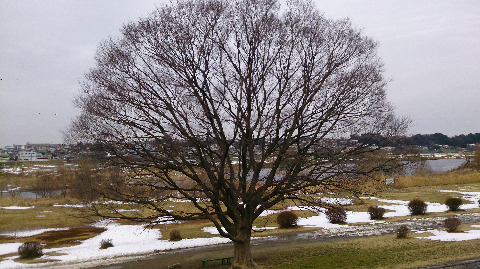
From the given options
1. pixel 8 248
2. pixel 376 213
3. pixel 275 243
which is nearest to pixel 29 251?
pixel 8 248

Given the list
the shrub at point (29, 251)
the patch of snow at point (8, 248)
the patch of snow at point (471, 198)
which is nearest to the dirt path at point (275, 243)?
the shrub at point (29, 251)

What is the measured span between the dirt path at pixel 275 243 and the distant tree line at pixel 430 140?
5.25 meters

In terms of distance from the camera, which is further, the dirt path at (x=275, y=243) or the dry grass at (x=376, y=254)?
the dirt path at (x=275, y=243)

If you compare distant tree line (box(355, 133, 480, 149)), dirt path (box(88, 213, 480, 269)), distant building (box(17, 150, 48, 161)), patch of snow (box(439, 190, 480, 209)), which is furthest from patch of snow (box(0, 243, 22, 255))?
distant building (box(17, 150, 48, 161))

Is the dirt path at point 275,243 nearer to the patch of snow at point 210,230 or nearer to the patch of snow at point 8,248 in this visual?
the patch of snow at point 210,230

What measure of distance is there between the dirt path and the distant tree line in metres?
5.25

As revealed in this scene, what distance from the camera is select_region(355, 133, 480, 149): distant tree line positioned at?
12598 millimetres

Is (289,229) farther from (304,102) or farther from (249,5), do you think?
(249,5)

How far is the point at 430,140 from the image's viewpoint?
61656 mm

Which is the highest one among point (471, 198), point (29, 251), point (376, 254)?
point (376, 254)

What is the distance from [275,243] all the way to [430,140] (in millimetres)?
49877

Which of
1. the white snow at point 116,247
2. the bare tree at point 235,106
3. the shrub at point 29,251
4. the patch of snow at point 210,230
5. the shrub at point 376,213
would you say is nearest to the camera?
the bare tree at point 235,106

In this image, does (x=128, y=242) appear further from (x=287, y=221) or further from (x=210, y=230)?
(x=287, y=221)

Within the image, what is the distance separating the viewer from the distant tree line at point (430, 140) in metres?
12.6
